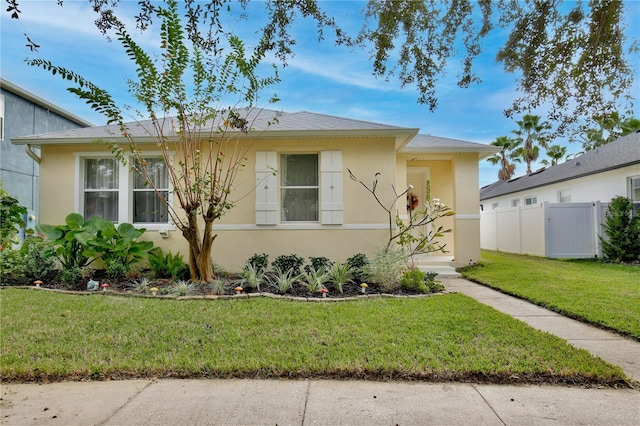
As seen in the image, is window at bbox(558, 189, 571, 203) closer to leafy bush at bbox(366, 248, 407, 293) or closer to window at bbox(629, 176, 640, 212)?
window at bbox(629, 176, 640, 212)

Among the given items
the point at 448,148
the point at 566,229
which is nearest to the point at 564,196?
the point at 566,229

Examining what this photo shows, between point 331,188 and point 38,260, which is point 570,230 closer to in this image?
point 331,188

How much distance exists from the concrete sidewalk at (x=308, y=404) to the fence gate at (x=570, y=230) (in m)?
10.1

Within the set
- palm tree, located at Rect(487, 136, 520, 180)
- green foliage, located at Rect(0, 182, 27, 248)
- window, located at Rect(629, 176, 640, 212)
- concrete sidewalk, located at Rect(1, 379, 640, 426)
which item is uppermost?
palm tree, located at Rect(487, 136, 520, 180)

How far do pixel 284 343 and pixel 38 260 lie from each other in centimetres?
628

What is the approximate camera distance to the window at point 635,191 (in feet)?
35.1

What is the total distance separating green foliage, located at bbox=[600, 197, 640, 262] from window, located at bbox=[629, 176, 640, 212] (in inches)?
18.3

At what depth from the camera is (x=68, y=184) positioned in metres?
8.17

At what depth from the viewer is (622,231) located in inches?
401

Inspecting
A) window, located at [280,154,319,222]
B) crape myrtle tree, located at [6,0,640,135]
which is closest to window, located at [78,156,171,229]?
window, located at [280,154,319,222]

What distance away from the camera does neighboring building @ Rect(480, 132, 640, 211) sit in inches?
428

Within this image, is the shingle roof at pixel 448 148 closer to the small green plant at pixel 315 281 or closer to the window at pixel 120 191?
the small green plant at pixel 315 281

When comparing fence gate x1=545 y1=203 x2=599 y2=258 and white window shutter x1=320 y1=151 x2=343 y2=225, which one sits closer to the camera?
white window shutter x1=320 y1=151 x2=343 y2=225

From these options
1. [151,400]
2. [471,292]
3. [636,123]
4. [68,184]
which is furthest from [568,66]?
[636,123]
